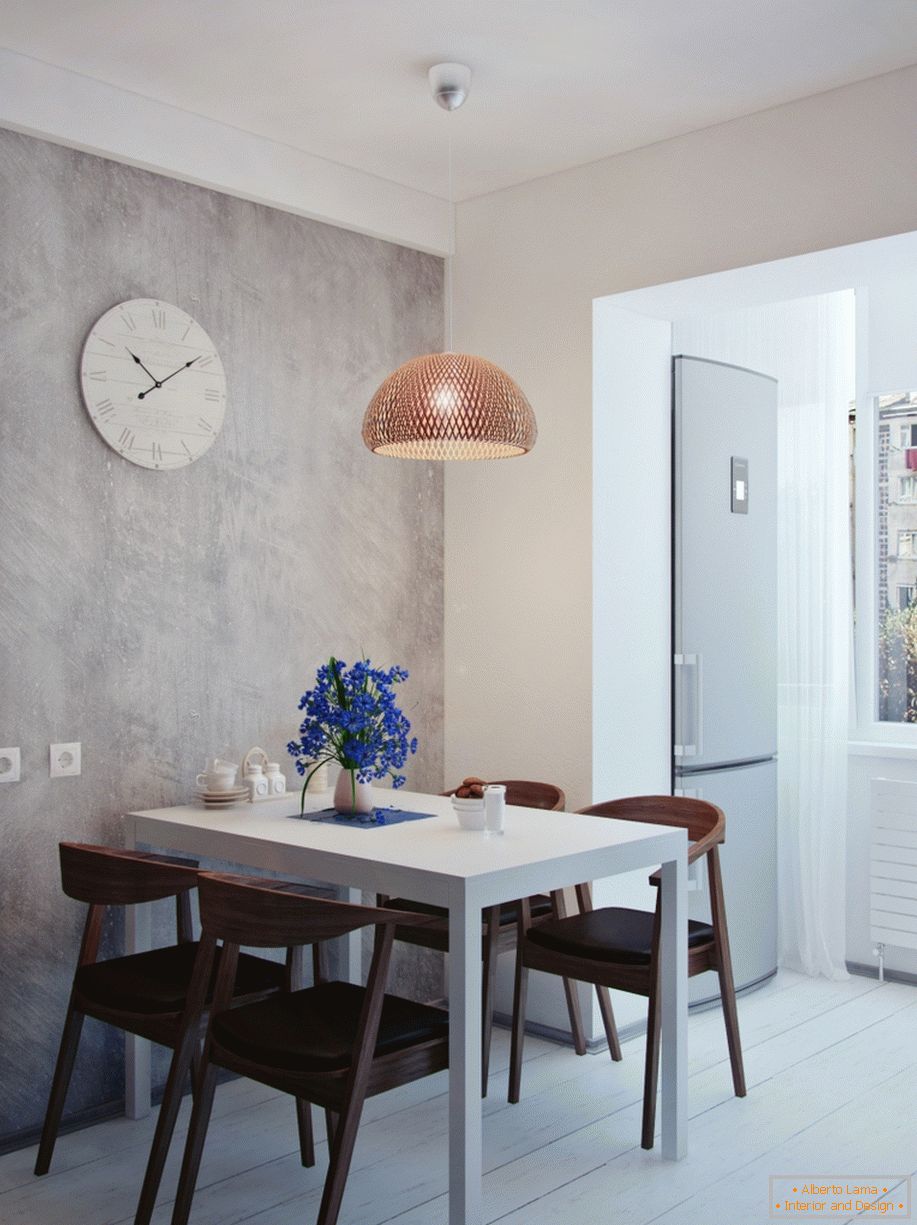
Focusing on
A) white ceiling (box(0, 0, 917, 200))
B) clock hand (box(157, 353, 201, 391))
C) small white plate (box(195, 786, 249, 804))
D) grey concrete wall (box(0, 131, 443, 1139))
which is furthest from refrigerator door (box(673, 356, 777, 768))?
clock hand (box(157, 353, 201, 391))

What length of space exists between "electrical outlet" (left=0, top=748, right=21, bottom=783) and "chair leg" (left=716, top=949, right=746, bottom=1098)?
77.4 inches

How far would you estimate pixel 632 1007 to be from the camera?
13.5ft

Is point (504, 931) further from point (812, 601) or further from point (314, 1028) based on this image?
point (812, 601)

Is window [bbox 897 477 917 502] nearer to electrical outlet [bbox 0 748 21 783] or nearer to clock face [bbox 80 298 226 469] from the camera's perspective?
clock face [bbox 80 298 226 469]

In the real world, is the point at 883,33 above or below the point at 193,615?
above

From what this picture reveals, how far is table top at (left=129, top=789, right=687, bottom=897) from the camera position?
9.05 feet

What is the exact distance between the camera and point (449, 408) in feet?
9.73

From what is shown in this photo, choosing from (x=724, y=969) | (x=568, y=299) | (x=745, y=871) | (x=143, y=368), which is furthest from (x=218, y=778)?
(x=745, y=871)

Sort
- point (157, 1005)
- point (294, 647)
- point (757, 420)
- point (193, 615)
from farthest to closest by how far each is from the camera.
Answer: point (757, 420) < point (294, 647) < point (193, 615) < point (157, 1005)

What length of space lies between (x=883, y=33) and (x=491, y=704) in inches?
91.4

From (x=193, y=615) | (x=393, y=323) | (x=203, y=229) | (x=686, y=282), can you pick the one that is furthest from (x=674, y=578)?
(x=203, y=229)

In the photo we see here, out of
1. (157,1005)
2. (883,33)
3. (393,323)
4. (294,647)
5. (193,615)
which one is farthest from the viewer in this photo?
(393,323)

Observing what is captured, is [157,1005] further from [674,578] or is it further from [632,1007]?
[674,578]

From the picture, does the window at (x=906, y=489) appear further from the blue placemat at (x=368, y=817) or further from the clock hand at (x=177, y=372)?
the clock hand at (x=177, y=372)
